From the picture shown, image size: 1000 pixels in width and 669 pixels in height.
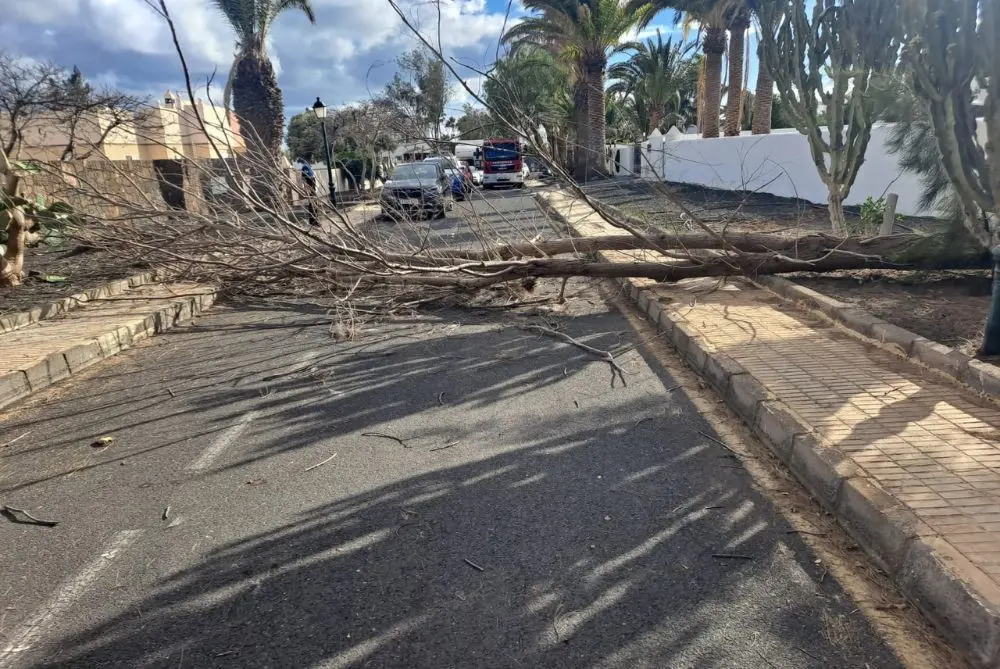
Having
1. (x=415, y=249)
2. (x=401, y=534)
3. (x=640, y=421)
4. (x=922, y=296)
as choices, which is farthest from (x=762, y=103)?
(x=401, y=534)

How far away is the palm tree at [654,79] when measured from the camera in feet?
122

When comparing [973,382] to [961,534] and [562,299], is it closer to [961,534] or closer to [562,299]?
[961,534]

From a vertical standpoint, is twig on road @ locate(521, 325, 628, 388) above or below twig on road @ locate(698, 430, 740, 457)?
above

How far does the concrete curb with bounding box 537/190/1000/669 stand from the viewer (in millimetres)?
2311

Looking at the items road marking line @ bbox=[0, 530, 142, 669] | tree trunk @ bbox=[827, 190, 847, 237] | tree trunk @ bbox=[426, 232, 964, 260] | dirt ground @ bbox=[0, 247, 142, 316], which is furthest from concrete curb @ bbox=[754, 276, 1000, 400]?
dirt ground @ bbox=[0, 247, 142, 316]

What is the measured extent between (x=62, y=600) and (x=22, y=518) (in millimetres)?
982

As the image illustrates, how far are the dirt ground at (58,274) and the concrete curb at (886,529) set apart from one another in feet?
26.2

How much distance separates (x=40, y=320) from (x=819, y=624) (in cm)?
828

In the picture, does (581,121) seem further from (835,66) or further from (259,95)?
(835,66)

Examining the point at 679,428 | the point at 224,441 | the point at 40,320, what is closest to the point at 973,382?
the point at 679,428

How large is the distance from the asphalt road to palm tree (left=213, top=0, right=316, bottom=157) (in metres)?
15.4

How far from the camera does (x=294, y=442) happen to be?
423 cm

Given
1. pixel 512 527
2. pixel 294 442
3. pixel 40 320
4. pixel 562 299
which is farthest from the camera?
pixel 562 299

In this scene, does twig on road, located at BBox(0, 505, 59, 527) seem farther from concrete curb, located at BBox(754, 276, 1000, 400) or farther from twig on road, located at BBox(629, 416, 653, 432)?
concrete curb, located at BBox(754, 276, 1000, 400)
